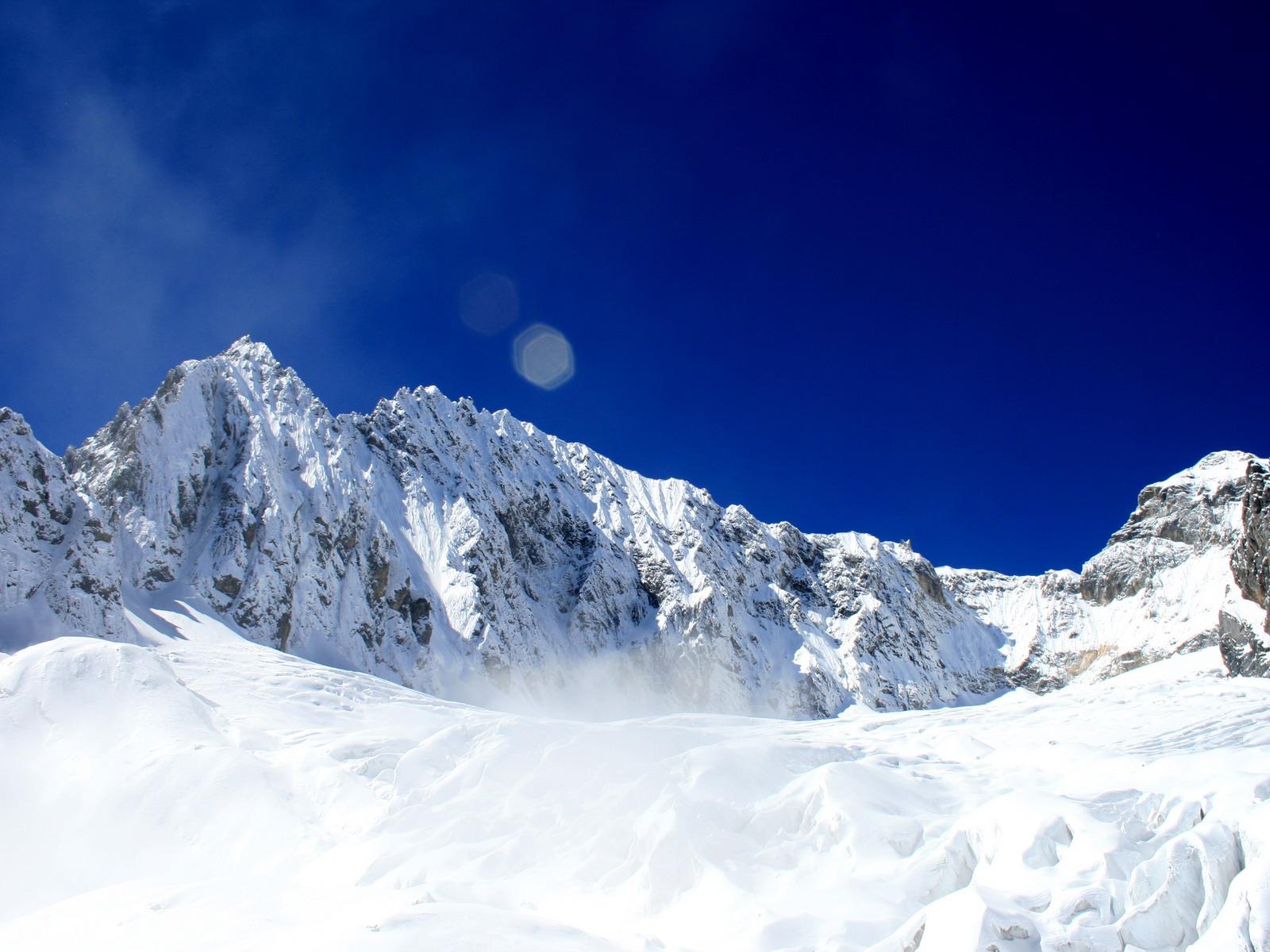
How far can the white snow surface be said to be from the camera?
8477 millimetres

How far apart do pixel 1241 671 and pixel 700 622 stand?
62.3 metres

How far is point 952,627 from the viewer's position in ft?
478

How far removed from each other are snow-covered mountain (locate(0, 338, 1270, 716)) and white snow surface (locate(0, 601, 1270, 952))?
4003 centimetres

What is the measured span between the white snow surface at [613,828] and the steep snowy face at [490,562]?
52711 mm

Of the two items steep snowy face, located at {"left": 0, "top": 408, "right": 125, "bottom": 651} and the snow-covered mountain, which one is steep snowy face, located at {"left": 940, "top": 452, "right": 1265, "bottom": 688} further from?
steep snowy face, located at {"left": 0, "top": 408, "right": 125, "bottom": 651}

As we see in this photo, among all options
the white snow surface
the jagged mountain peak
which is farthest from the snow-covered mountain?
the white snow surface

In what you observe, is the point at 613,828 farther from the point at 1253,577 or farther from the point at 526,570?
the point at 526,570

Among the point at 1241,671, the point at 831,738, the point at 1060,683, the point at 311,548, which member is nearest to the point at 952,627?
the point at 1060,683

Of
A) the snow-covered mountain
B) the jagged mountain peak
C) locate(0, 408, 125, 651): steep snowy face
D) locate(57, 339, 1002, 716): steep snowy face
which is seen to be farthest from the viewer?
locate(57, 339, 1002, 716): steep snowy face

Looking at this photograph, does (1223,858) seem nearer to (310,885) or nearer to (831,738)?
(310,885)

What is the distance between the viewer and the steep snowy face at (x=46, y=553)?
156 feet

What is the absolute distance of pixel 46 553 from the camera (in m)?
51.4

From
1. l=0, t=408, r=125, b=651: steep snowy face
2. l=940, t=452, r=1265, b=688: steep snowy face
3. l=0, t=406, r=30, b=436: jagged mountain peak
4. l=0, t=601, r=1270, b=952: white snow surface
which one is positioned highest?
l=940, t=452, r=1265, b=688: steep snowy face

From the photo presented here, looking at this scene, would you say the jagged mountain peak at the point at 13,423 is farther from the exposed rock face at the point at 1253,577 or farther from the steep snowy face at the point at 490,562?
the exposed rock face at the point at 1253,577
